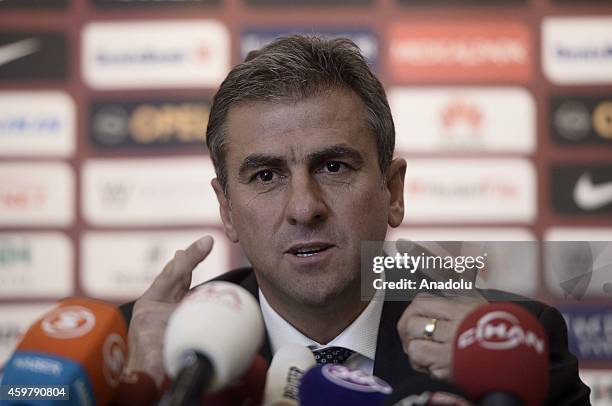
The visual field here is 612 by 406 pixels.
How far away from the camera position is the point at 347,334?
1628 mm

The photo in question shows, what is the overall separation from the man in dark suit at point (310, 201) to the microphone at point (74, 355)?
35cm

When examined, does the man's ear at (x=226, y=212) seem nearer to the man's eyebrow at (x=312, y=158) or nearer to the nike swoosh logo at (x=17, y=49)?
the man's eyebrow at (x=312, y=158)

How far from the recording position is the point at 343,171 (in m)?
1.51

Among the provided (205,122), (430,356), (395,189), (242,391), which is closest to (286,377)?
(242,391)

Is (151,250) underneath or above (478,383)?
underneath

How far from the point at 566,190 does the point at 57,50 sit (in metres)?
1.77

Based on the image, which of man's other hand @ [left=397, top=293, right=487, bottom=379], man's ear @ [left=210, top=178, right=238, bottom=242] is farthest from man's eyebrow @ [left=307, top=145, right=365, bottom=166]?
man's other hand @ [left=397, top=293, right=487, bottom=379]

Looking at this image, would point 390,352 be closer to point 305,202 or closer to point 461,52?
point 305,202

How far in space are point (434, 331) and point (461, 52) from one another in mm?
1981

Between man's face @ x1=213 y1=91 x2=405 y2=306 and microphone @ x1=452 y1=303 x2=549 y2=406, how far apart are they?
0.56 metres

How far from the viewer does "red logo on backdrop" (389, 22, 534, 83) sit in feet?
9.64

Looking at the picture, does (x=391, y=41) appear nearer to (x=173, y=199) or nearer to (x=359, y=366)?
(x=173, y=199)

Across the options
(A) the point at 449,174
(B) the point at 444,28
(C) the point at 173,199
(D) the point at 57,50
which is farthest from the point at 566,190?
(D) the point at 57,50

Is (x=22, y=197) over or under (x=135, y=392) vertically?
under
